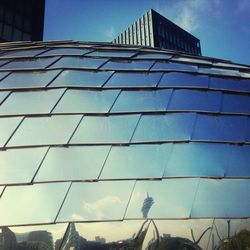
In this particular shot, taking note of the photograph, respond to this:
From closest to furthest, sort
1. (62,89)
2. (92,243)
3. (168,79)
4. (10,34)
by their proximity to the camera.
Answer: (92,243), (62,89), (168,79), (10,34)

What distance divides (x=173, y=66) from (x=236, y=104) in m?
1.77

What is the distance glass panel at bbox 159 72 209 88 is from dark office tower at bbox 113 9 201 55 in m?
95.4

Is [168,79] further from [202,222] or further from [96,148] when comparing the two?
[202,222]

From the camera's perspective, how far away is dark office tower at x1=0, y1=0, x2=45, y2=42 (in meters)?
33.2

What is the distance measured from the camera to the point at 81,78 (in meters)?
7.41

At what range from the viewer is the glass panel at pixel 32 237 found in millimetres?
4484

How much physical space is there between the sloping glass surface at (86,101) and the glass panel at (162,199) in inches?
71.6

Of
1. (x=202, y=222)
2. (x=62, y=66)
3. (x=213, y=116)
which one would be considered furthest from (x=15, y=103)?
(x=202, y=222)

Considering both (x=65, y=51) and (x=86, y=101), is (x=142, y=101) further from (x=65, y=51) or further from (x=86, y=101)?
(x=65, y=51)

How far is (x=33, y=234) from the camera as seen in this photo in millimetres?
4586

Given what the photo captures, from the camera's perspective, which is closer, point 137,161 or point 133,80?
point 137,161

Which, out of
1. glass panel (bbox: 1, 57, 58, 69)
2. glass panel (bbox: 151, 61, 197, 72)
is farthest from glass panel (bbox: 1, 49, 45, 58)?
glass panel (bbox: 151, 61, 197, 72)

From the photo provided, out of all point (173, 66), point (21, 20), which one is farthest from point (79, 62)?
point (21, 20)

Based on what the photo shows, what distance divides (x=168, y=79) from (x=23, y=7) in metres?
31.3
